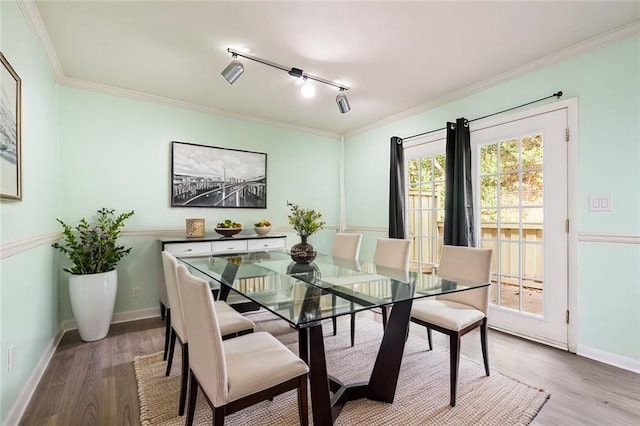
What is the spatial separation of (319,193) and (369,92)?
6.01 ft

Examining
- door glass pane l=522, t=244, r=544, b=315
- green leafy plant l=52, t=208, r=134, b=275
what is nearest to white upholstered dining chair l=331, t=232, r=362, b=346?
door glass pane l=522, t=244, r=544, b=315

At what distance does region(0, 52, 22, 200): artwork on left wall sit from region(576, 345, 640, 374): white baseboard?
392 centimetres

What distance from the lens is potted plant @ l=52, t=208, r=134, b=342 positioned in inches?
107

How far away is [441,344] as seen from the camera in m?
2.71

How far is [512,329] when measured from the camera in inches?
116

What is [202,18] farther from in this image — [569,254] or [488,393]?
[569,254]

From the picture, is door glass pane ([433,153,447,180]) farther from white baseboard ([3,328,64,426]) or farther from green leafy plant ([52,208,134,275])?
white baseboard ([3,328,64,426])

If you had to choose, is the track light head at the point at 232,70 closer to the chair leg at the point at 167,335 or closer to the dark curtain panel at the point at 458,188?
the chair leg at the point at 167,335

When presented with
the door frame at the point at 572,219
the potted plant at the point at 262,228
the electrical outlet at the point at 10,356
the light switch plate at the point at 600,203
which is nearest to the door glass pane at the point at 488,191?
the door frame at the point at 572,219

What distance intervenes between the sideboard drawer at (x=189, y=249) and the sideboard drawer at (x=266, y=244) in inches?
19.2

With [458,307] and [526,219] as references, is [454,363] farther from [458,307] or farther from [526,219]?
[526,219]

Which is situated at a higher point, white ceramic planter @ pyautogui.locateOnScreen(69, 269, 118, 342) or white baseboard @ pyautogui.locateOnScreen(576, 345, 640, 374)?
white ceramic planter @ pyautogui.locateOnScreen(69, 269, 118, 342)

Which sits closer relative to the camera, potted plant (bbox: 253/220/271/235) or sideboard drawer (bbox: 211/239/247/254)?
sideboard drawer (bbox: 211/239/247/254)

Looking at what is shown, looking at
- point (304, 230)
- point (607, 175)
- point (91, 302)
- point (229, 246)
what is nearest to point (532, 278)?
point (607, 175)
